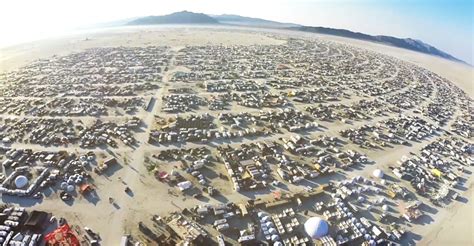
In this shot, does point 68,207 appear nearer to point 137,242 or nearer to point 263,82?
point 137,242

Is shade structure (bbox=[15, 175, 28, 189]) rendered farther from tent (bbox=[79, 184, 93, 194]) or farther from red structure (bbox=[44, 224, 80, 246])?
red structure (bbox=[44, 224, 80, 246])

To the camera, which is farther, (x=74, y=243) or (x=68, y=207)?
(x=68, y=207)

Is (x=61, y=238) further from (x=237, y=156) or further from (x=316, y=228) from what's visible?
(x=316, y=228)

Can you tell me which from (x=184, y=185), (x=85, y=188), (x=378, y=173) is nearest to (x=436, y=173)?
(x=378, y=173)

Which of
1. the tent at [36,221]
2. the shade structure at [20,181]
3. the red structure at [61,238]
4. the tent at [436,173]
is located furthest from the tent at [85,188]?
the tent at [436,173]

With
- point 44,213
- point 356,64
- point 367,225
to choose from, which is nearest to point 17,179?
point 44,213

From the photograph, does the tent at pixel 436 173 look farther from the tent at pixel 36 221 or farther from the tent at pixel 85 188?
the tent at pixel 36 221
